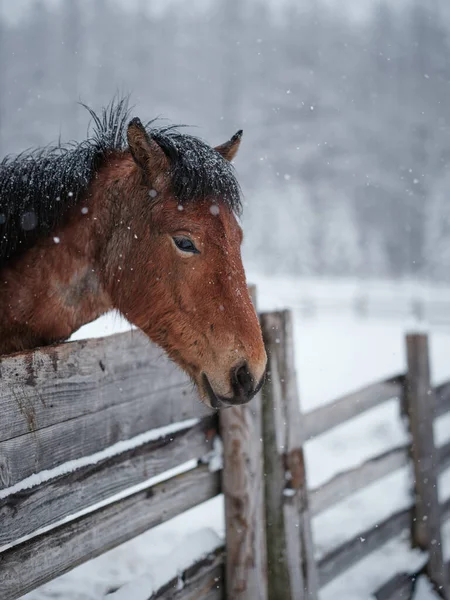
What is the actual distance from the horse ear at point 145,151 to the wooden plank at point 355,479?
94.5 inches

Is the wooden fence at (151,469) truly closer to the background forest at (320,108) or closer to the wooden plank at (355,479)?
the wooden plank at (355,479)

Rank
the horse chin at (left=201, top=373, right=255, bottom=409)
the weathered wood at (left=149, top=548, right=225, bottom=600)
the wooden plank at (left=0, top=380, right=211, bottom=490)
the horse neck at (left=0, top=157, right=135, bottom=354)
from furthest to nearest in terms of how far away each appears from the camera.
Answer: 1. the weathered wood at (left=149, top=548, right=225, bottom=600)
2. the horse neck at (left=0, top=157, right=135, bottom=354)
3. the horse chin at (left=201, top=373, right=255, bottom=409)
4. the wooden plank at (left=0, top=380, right=211, bottom=490)

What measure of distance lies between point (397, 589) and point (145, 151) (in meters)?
4.02

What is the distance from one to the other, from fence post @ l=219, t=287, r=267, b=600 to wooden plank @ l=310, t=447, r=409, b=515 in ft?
2.33

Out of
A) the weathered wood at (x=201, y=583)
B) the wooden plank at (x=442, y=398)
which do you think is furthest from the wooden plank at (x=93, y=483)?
the wooden plank at (x=442, y=398)

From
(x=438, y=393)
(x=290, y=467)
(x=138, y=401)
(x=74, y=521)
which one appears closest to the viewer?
(x=74, y=521)

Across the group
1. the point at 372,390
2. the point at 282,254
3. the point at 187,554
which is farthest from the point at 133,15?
the point at 187,554

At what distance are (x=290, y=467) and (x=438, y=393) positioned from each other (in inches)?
99.3

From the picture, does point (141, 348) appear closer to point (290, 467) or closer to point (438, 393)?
point (290, 467)

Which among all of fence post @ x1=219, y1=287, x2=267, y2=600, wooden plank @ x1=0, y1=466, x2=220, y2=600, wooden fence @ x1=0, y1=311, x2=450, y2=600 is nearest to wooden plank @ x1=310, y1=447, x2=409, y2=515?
wooden fence @ x1=0, y1=311, x2=450, y2=600

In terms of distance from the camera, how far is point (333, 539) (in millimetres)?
4336

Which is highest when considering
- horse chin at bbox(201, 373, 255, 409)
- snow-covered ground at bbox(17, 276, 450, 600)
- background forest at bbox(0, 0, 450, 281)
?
background forest at bbox(0, 0, 450, 281)

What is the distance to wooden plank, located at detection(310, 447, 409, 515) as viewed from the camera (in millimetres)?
3426

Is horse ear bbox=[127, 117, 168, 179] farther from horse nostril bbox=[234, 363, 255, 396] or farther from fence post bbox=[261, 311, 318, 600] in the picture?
fence post bbox=[261, 311, 318, 600]
